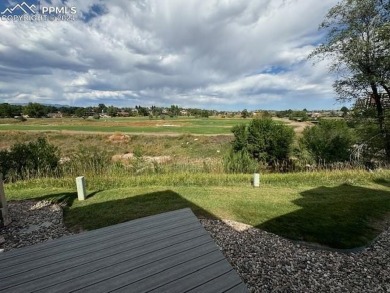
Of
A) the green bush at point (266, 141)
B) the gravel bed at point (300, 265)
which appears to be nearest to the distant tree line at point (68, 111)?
the green bush at point (266, 141)

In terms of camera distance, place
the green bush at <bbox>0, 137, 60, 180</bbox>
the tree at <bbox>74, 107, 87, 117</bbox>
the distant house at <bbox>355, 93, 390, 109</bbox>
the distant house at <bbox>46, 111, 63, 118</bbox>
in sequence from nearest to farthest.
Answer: the green bush at <bbox>0, 137, 60, 180</bbox>
the distant house at <bbox>355, 93, 390, 109</bbox>
the distant house at <bbox>46, 111, 63, 118</bbox>
the tree at <bbox>74, 107, 87, 117</bbox>

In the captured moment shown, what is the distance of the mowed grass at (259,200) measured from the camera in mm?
4551

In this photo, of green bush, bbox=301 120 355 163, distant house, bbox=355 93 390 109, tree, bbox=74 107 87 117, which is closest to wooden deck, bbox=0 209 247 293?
distant house, bbox=355 93 390 109

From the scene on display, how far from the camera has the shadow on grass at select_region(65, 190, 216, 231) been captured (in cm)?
492

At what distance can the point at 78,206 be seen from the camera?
594 cm

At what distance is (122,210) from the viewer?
5527mm

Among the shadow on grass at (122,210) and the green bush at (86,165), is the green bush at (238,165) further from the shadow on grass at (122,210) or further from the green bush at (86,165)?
the green bush at (86,165)

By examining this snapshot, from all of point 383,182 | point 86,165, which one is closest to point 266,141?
point 383,182

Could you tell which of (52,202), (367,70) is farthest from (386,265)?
(367,70)

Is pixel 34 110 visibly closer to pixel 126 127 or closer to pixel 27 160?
pixel 126 127

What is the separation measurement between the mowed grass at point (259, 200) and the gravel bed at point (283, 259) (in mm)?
286

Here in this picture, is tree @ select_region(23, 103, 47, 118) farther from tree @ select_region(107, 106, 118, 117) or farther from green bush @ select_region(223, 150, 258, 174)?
green bush @ select_region(223, 150, 258, 174)

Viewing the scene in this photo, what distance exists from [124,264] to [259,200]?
477 centimetres

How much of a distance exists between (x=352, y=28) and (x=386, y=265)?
10129 millimetres
